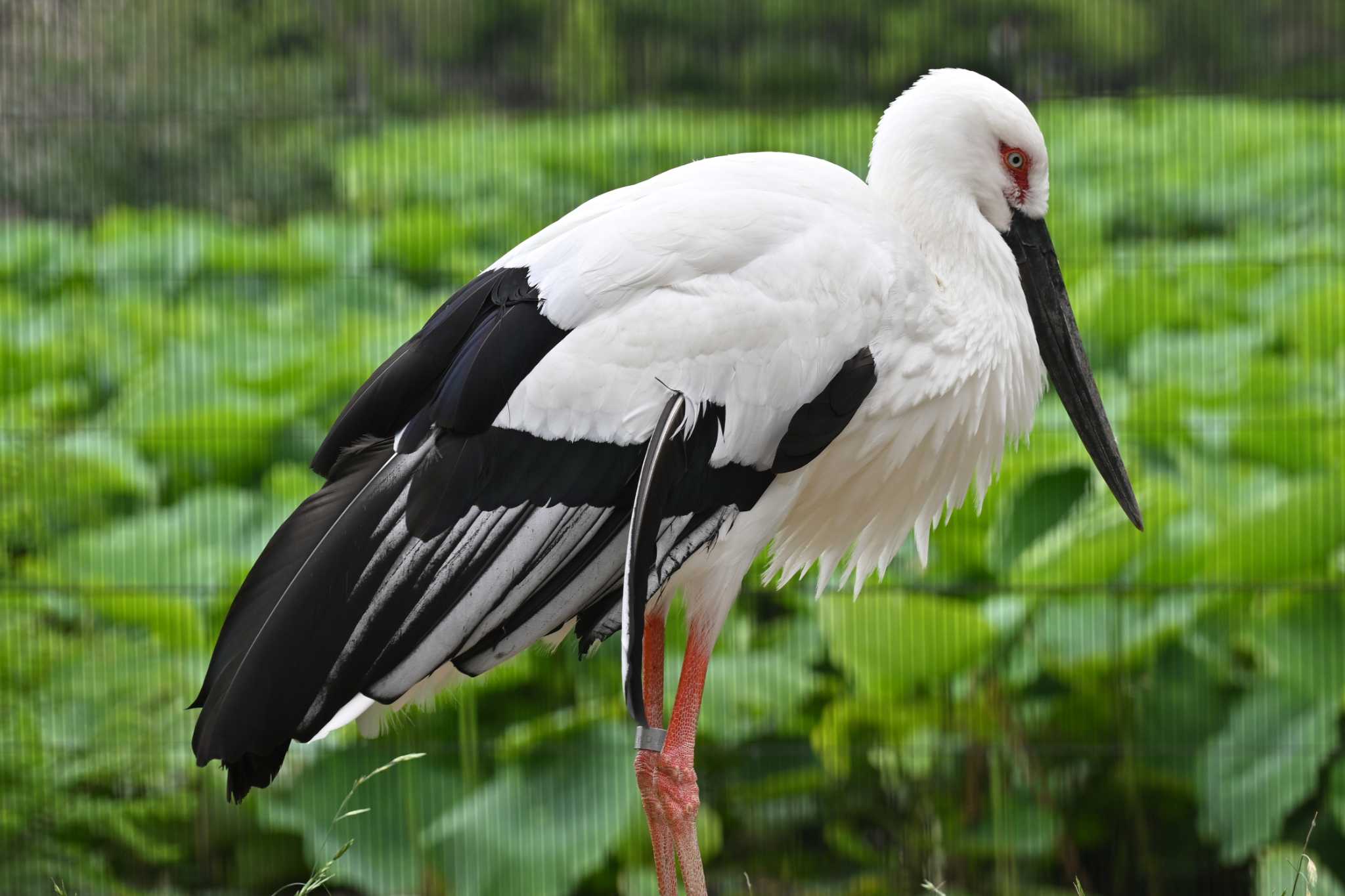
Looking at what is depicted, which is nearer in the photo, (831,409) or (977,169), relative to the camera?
(831,409)

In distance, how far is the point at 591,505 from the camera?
3000mm

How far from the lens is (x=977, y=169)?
3.42m

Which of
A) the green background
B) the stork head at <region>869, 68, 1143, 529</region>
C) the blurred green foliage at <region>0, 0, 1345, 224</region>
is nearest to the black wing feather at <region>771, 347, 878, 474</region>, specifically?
the stork head at <region>869, 68, 1143, 529</region>

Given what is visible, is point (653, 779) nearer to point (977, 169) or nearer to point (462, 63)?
point (977, 169)

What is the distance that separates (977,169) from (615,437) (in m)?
1.01

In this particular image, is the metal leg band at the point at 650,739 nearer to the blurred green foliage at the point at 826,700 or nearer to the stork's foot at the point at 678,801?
the stork's foot at the point at 678,801

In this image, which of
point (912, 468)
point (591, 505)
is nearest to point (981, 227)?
point (912, 468)

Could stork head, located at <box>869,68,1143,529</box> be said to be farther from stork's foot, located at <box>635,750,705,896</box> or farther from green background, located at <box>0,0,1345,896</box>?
green background, located at <box>0,0,1345,896</box>

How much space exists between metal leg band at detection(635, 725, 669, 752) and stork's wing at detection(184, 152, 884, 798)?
0.25 m

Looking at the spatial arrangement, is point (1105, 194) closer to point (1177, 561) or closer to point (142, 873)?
point (1177, 561)

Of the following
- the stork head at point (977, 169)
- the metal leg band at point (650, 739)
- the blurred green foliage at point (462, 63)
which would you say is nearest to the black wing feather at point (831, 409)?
the stork head at point (977, 169)

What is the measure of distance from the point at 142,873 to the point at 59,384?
2.28m

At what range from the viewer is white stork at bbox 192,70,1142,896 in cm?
292

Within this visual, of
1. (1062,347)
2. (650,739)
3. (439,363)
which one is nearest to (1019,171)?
(1062,347)
